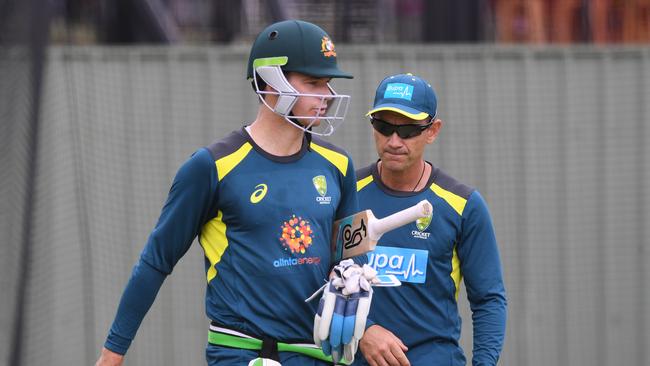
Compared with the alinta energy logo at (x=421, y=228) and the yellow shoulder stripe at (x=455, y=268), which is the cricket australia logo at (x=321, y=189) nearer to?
the alinta energy logo at (x=421, y=228)

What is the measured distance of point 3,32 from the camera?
480 centimetres

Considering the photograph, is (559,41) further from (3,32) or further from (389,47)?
(3,32)

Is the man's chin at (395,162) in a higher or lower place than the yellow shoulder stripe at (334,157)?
lower

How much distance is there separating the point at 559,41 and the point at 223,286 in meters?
8.53

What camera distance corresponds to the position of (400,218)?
4.23 meters

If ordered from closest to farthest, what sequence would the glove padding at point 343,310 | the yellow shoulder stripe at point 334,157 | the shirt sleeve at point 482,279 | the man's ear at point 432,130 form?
the glove padding at point 343,310
the yellow shoulder stripe at point 334,157
the shirt sleeve at point 482,279
the man's ear at point 432,130

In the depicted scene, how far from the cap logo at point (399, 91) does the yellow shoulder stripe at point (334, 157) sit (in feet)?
2.21

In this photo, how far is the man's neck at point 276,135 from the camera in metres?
4.27

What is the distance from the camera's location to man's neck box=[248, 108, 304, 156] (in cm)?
427

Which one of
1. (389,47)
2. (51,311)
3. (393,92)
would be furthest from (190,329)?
(393,92)

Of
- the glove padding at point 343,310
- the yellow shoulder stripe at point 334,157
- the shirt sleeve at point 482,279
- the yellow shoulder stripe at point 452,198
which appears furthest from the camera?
the yellow shoulder stripe at point 452,198

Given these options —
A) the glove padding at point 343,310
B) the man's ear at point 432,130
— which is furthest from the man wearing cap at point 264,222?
the man's ear at point 432,130

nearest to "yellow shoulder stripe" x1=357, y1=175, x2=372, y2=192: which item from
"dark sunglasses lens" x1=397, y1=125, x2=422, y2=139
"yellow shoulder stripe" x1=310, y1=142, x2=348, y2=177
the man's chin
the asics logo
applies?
the man's chin

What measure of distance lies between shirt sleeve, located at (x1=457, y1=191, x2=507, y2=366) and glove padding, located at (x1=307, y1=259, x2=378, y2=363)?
2.81 feet
